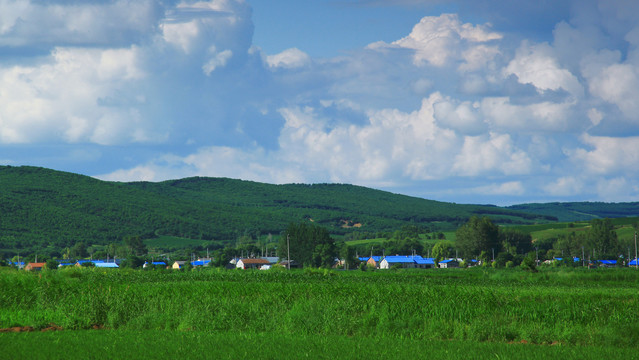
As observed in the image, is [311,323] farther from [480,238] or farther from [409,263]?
[409,263]

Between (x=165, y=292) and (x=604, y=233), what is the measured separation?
176507mm

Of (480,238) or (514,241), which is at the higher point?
(480,238)

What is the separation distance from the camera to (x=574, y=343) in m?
24.2

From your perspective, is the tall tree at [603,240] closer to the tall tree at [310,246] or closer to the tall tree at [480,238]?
the tall tree at [480,238]

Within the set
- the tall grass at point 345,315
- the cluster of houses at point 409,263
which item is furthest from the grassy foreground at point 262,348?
the cluster of houses at point 409,263

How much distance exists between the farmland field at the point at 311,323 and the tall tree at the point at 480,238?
12660 centimetres

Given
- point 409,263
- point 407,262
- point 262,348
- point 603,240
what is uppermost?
point 603,240

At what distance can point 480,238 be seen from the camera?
15838 centimetres

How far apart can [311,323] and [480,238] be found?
138 m

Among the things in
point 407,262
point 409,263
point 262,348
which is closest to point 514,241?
point 409,263

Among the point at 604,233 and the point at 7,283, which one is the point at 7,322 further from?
the point at 604,233

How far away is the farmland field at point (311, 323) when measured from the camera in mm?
21250

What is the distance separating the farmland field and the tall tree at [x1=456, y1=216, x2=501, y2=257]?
415 feet

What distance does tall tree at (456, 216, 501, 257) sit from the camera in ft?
521
